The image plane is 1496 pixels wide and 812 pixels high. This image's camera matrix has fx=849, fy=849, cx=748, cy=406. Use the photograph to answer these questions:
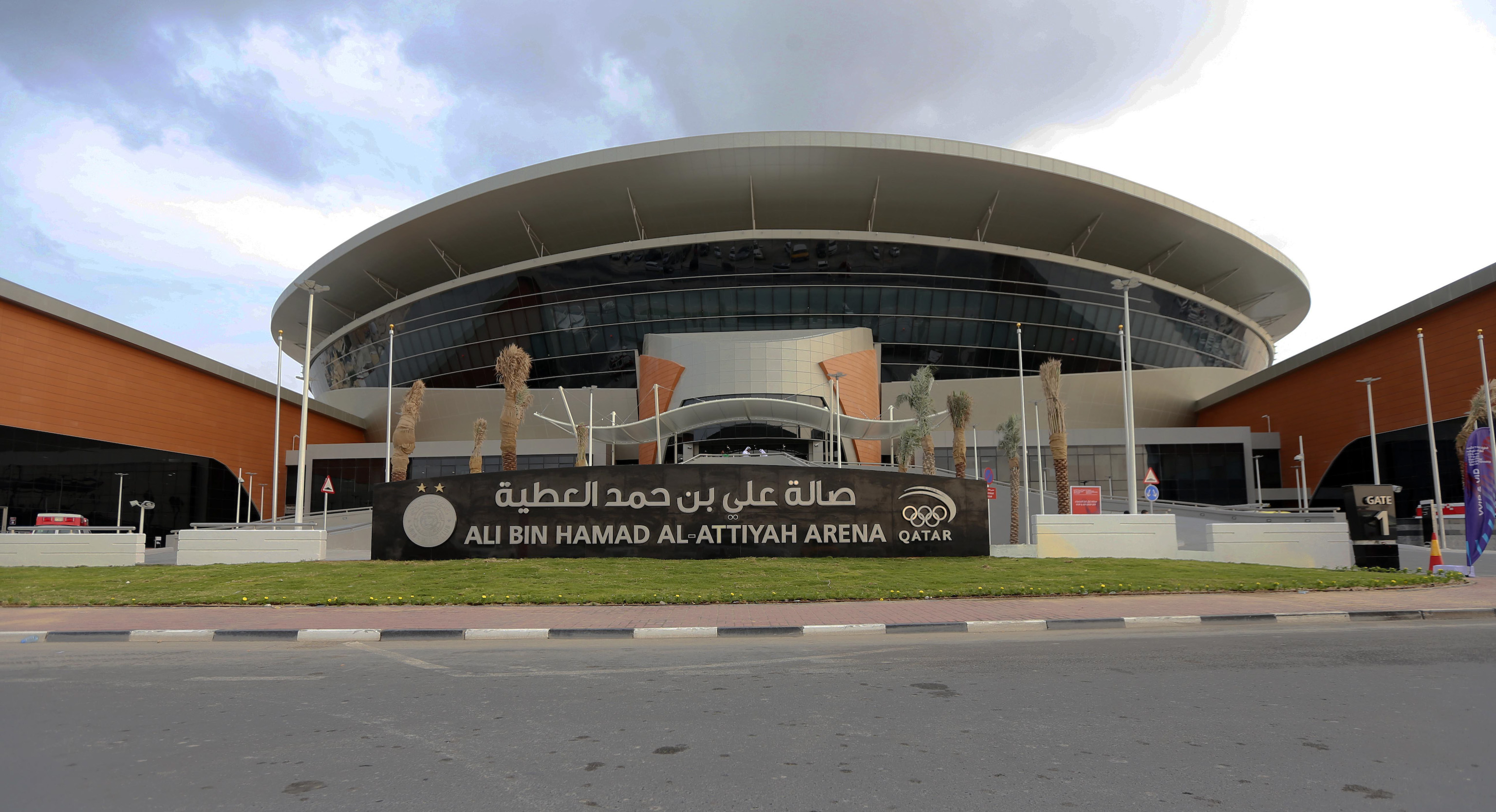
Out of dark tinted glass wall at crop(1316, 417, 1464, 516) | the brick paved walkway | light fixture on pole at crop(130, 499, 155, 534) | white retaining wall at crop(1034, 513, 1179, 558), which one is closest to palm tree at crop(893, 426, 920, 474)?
white retaining wall at crop(1034, 513, 1179, 558)

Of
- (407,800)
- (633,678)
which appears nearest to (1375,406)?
(633,678)

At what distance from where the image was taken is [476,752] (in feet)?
17.9

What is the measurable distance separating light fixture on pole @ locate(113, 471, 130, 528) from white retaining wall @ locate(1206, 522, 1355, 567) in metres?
43.3

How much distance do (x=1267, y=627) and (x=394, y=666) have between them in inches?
441

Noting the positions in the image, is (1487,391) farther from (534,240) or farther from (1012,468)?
(534,240)

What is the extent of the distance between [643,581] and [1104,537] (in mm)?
12401

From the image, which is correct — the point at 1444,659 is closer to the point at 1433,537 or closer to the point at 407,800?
the point at 407,800

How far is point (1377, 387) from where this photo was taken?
41750 millimetres

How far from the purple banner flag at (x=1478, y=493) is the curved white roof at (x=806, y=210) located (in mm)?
36942

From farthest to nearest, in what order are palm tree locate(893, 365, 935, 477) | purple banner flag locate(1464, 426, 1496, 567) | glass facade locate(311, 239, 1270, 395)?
glass facade locate(311, 239, 1270, 395), palm tree locate(893, 365, 935, 477), purple banner flag locate(1464, 426, 1496, 567)

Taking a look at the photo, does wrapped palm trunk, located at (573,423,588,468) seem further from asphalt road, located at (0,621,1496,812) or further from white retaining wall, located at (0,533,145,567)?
asphalt road, located at (0,621,1496,812)

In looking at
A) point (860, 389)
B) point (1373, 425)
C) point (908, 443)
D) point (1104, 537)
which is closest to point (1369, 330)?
point (1373, 425)

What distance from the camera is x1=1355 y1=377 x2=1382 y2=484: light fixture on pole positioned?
122 feet

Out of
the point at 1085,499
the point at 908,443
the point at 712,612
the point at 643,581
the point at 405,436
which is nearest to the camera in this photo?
the point at 712,612
